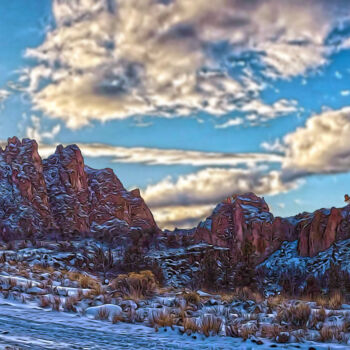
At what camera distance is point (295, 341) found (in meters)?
7.23

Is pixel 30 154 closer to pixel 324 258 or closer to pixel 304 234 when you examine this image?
pixel 304 234

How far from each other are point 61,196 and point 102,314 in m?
154

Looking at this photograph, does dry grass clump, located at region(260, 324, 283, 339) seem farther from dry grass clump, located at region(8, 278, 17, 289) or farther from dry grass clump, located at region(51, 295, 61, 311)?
dry grass clump, located at region(8, 278, 17, 289)

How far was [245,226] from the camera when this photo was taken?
482 ft

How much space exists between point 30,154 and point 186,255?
99585 millimetres

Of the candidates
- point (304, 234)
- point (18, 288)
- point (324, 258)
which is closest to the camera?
point (18, 288)

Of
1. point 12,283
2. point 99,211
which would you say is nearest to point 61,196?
point 99,211

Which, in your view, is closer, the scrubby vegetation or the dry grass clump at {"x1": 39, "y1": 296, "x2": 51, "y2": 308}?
the scrubby vegetation

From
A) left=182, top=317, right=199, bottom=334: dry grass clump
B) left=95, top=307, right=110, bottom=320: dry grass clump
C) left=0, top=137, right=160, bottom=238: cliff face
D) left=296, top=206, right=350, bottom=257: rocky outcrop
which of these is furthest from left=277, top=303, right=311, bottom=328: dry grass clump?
left=0, top=137, right=160, bottom=238: cliff face

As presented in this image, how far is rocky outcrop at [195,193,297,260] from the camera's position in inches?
5236

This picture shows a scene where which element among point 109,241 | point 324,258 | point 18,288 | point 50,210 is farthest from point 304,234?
point 18,288

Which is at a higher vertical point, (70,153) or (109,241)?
(70,153)

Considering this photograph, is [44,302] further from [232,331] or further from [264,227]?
[264,227]

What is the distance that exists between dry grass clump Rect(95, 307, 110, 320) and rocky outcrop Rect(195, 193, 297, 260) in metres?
120
